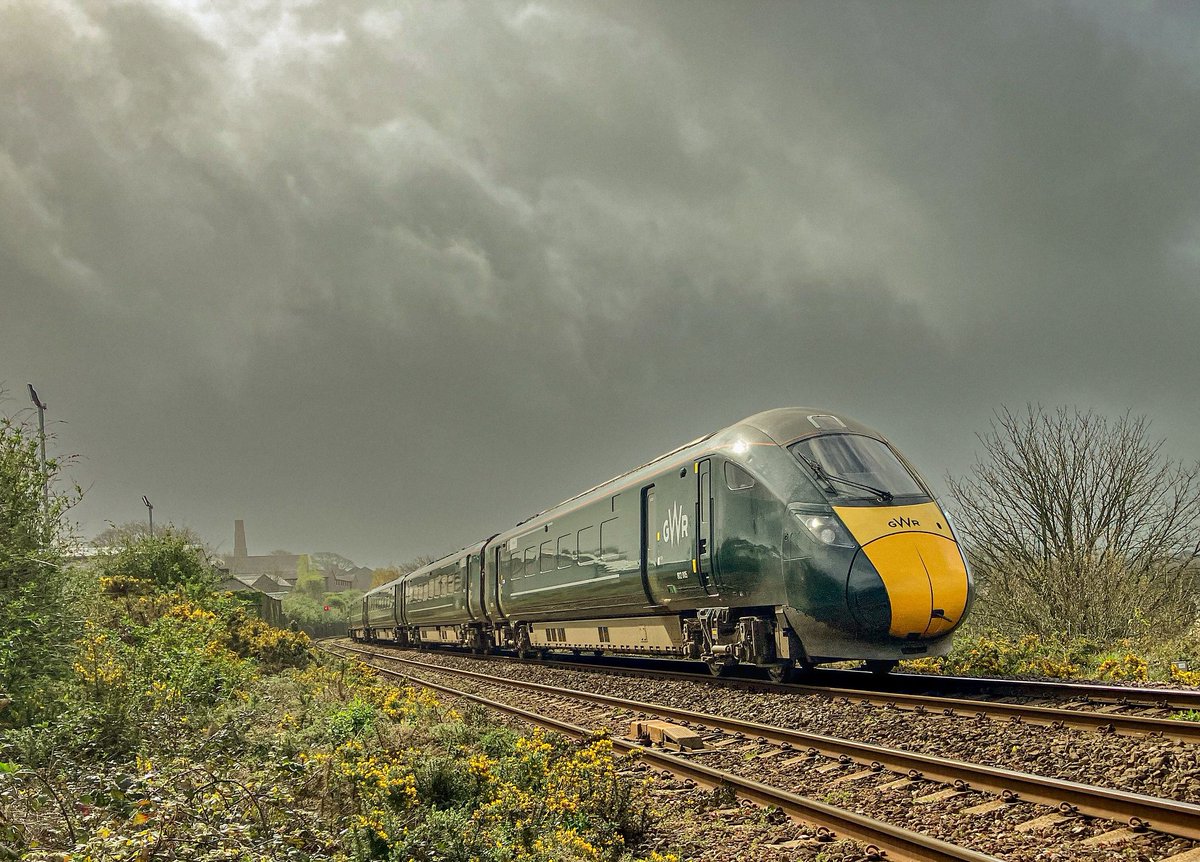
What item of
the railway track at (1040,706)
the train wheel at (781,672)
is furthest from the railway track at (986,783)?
the train wheel at (781,672)

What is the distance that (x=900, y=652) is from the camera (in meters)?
10.1

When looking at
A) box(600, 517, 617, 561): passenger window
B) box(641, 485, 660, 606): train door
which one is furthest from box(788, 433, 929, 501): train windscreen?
box(600, 517, 617, 561): passenger window

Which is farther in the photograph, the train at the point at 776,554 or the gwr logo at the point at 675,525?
the gwr logo at the point at 675,525

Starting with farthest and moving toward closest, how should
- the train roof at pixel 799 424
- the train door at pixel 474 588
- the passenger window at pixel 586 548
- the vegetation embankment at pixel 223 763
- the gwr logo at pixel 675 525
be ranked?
1. the train door at pixel 474 588
2. the passenger window at pixel 586 548
3. the gwr logo at pixel 675 525
4. the train roof at pixel 799 424
5. the vegetation embankment at pixel 223 763

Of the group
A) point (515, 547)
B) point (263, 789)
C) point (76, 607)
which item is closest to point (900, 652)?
point (263, 789)

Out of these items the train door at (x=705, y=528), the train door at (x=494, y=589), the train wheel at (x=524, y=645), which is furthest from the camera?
the train door at (x=494, y=589)

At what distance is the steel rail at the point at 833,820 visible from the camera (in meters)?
4.80

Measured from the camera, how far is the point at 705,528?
12445mm

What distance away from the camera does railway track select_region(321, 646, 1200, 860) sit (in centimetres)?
491

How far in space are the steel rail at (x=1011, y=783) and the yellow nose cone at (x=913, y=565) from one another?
2291 mm

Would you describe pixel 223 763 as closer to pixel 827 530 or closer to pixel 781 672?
pixel 827 530

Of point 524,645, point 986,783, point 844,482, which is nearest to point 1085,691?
point 844,482

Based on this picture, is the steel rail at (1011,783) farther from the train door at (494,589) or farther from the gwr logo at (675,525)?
the train door at (494,589)

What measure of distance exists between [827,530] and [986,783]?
14.4ft
